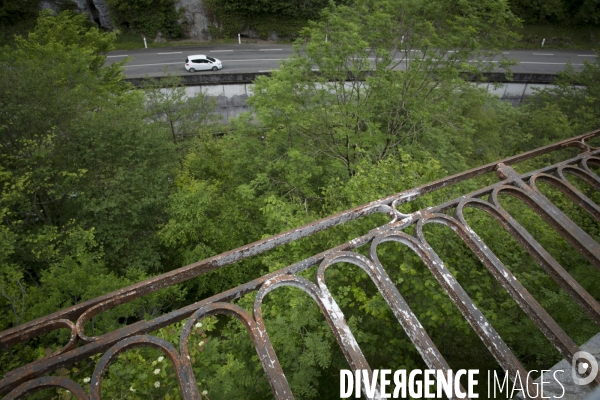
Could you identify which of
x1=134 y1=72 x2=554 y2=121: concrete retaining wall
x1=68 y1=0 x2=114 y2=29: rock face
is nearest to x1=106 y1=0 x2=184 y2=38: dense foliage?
x1=68 y1=0 x2=114 y2=29: rock face

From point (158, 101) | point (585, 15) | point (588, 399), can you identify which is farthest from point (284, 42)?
point (588, 399)

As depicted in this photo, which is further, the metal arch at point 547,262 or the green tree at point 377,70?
the green tree at point 377,70

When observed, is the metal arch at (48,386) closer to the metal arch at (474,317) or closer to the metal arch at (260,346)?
the metal arch at (260,346)

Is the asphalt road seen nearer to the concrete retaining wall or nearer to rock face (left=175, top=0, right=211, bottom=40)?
rock face (left=175, top=0, right=211, bottom=40)

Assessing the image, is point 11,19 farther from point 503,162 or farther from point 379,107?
point 503,162

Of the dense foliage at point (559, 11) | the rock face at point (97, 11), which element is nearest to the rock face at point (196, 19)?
the rock face at point (97, 11)

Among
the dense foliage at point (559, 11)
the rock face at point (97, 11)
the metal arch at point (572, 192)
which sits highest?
the rock face at point (97, 11)

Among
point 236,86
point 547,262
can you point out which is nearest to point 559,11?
point 236,86
